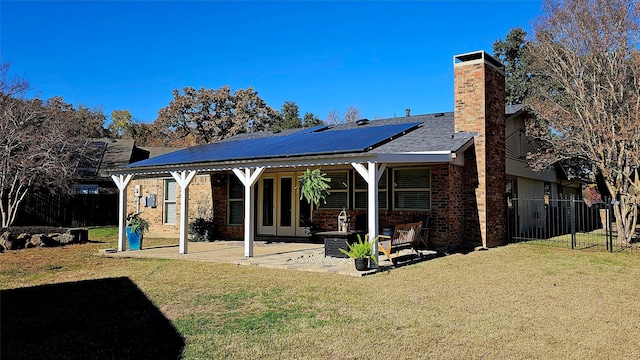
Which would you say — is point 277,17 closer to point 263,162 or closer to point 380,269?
point 263,162

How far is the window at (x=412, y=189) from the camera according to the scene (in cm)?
1205

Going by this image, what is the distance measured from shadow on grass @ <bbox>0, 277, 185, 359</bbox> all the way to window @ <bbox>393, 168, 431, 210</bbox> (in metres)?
7.44

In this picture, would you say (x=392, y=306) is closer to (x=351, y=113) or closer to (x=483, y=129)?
(x=483, y=129)

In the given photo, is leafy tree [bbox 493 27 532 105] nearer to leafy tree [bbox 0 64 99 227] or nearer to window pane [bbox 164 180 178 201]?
window pane [bbox 164 180 178 201]

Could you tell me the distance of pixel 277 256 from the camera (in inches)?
414

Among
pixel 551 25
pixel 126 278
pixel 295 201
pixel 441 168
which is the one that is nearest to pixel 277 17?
pixel 295 201

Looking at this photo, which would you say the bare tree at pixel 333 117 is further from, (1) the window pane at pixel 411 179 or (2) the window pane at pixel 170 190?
(1) the window pane at pixel 411 179

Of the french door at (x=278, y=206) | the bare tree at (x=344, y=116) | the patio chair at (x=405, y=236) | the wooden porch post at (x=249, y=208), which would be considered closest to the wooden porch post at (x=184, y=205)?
the wooden porch post at (x=249, y=208)

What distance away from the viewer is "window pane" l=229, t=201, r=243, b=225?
1570 centimetres

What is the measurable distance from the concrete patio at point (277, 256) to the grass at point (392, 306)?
0.37 m

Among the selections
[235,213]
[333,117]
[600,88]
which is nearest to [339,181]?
[235,213]

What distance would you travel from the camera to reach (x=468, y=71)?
12547mm

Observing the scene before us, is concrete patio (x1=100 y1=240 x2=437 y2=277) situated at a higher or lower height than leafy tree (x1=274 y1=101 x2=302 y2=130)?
lower

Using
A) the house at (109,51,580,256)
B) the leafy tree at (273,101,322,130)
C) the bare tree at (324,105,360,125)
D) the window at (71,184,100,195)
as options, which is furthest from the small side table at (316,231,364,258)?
the bare tree at (324,105,360,125)
